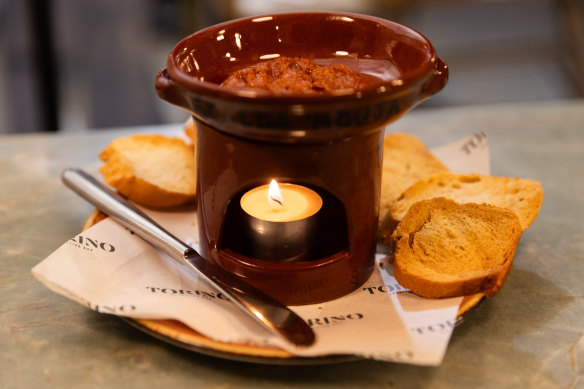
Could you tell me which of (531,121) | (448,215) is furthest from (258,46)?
(531,121)

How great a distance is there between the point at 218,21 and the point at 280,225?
2.92 m

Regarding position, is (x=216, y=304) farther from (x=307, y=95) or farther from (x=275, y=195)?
(x=307, y=95)

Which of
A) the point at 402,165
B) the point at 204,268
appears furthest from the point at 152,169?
the point at 402,165

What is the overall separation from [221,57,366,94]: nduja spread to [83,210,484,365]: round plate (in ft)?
1.17

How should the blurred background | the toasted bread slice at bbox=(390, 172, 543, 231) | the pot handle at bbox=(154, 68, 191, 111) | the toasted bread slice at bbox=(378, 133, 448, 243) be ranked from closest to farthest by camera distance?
the pot handle at bbox=(154, 68, 191, 111) → the toasted bread slice at bbox=(390, 172, 543, 231) → the toasted bread slice at bbox=(378, 133, 448, 243) → the blurred background

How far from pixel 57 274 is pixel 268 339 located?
13.5 inches

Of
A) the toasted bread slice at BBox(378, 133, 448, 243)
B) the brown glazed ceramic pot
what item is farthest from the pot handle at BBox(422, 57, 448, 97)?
the toasted bread slice at BBox(378, 133, 448, 243)

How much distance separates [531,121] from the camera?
1.96m

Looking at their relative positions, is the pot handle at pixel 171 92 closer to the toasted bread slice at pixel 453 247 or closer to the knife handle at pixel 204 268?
the knife handle at pixel 204 268

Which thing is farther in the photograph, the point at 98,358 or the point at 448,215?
the point at 448,215

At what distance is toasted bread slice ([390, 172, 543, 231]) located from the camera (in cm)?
124

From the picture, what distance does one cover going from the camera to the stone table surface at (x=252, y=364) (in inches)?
36.4

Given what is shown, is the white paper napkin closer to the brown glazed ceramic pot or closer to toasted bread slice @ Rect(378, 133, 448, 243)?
the brown glazed ceramic pot

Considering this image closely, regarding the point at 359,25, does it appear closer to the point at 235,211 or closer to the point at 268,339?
the point at 235,211
